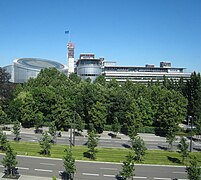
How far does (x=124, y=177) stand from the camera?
105 ft

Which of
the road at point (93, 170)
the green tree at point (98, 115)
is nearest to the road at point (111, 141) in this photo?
the green tree at point (98, 115)

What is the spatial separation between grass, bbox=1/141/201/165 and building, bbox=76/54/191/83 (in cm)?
9506

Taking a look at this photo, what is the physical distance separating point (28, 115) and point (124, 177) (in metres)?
34.7

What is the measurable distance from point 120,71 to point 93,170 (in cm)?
12008

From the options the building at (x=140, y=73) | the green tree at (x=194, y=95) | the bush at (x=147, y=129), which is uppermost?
the building at (x=140, y=73)

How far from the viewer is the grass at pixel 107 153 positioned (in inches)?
1572

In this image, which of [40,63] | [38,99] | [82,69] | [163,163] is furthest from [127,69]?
[163,163]

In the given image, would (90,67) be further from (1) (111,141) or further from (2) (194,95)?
(1) (111,141)

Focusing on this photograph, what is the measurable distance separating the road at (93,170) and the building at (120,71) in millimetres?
102932

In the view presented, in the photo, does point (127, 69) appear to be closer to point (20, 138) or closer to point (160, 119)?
point (160, 119)

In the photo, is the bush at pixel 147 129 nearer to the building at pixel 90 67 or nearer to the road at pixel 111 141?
the road at pixel 111 141

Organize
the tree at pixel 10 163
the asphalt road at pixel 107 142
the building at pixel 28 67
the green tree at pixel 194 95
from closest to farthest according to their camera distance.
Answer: the tree at pixel 10 163 → the asphalt road at pixel 107 142 → the green tree at pixel 194 95 → the building at pixel 28 67

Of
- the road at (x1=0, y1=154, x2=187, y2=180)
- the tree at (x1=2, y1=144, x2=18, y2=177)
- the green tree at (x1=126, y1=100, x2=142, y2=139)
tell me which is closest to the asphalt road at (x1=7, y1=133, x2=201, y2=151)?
the green tree at (x1=126, y1=100, x2=142, y2=139)

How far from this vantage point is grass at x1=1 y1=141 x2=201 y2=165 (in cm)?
3994
